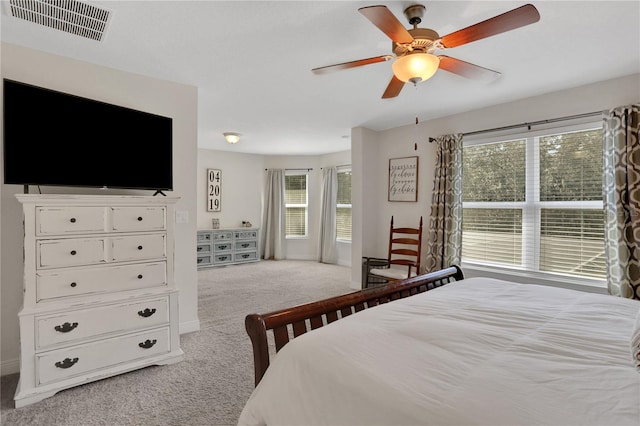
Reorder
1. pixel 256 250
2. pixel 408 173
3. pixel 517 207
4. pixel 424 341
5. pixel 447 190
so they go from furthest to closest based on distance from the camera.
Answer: pixel 256 250
pixel 408 173
pixel 447 190
pixel 517 207
pixel 424 341

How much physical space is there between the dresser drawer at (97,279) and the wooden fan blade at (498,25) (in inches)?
96.5

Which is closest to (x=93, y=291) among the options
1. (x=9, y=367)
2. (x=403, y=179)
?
(x=9, y=367)

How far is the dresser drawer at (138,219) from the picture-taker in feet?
7.43

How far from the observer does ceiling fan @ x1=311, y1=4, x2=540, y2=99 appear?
1.50 meters

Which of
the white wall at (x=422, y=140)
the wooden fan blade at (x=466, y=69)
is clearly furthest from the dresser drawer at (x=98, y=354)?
the white wall at (x=422, y=140)

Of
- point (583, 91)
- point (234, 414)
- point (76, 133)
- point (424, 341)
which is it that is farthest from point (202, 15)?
point (583, 91)

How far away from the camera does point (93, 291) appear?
Result: 217 centimetres

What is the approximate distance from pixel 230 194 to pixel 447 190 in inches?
179

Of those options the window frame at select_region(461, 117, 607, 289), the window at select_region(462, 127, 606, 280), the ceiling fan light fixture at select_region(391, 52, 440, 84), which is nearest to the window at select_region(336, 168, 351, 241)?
the window at select_region(462, 127, 606, 280)

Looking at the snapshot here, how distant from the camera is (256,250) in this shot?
6.79 metres

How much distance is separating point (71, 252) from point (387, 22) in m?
2.34

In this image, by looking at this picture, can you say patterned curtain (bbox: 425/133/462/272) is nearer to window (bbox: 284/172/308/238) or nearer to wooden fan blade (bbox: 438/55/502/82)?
wooden fan blade (bbox: 438/55/502/82)

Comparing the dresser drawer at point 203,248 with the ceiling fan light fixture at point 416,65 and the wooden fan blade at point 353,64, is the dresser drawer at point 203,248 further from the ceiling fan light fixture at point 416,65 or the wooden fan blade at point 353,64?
the ceiling fan light fixture at point 416,65

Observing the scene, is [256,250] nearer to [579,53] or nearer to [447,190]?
[447,190]
